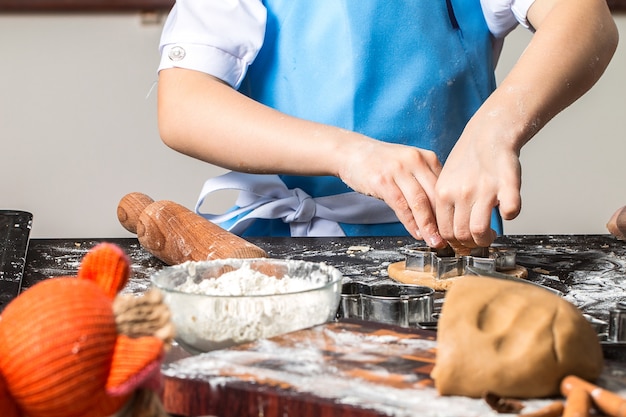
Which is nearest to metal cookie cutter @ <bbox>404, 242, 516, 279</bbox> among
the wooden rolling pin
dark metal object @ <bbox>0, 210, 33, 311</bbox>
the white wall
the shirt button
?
the wooden rolling pin

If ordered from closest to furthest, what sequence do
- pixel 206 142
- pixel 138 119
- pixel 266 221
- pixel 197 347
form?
pixel 197 347, pixel 206 142, pixel 266 221, pixel 138 119

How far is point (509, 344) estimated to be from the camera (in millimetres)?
459

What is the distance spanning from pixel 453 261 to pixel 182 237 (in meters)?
0.31

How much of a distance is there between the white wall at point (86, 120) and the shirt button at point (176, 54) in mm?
1477

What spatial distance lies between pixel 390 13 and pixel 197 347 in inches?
32.6

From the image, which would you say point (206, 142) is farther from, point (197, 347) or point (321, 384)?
point (321, 384)

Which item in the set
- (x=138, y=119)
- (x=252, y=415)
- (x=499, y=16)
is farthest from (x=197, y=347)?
(x=138, y=119)

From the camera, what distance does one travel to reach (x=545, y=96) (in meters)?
1.06

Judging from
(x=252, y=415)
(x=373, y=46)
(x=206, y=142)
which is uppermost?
(x=373, y=46)

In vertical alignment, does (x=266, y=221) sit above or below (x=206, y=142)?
below

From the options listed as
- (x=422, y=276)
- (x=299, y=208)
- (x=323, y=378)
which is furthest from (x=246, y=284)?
(x=299, y=208)

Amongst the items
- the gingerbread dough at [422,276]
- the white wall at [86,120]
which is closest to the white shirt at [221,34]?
the gingerbread dough at [422,276]

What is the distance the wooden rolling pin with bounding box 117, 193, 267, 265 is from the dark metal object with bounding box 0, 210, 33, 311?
0.14 m

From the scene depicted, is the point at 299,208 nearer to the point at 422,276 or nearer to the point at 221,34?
the point at 221,34
